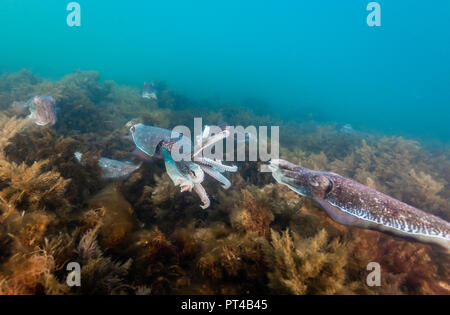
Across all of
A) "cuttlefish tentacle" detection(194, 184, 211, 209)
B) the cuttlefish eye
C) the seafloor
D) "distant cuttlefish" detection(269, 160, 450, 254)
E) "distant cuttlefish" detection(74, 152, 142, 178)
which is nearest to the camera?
the seafloor

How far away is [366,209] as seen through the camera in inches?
107

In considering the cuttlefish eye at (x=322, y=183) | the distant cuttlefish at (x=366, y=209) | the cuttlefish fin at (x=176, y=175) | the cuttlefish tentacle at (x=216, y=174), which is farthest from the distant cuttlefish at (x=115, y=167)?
the cuttlefish eye at (x=322, y=183)

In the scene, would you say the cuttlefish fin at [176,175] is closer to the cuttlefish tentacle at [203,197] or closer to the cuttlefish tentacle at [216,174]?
the cuttlefish tentacle at [203,197]

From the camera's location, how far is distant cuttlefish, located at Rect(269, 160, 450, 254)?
2.54 meters

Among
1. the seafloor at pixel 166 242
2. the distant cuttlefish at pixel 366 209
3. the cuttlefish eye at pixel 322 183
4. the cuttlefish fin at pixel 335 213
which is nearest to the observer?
the seafloor at pixel 166 242

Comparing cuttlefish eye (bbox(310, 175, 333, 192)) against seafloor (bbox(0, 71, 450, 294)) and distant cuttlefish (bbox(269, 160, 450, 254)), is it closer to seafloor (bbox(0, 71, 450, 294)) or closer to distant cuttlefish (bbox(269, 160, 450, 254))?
distant cuttlefish (bbox(269, 160, 450, 254))

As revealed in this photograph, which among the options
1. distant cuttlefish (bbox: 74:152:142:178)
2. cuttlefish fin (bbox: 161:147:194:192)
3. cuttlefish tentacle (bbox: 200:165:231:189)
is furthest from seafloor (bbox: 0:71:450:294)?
cuttlefish fin (bbox: 161:147:194:192)

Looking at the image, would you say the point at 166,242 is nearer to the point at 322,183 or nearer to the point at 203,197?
the point at 203,197

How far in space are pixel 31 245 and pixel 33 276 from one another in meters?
0.45

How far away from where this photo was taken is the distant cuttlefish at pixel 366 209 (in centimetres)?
254

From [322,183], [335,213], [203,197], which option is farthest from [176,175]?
[335,213]

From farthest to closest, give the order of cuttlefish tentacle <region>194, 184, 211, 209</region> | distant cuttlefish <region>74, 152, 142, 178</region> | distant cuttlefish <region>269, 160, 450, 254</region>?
distant cuttlefish <region>74, 152, 142, 178</region>, cuttlefish tentacle <region>194, 184, 211, 209</region>, distant cuttlefish <region>269, 160, 450, 254</region>
